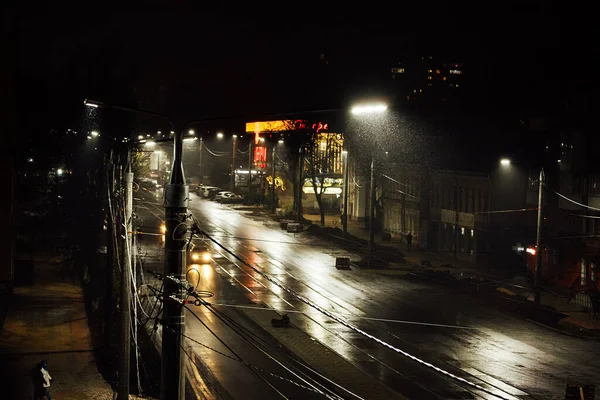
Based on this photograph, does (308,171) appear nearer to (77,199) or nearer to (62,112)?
(77,199)

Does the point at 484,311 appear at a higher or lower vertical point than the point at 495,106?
lower

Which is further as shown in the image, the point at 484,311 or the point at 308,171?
the point at 308,171

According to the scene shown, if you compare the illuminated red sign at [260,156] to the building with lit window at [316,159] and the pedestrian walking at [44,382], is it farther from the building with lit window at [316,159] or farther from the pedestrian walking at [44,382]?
the pedestrian walking at [44,382]

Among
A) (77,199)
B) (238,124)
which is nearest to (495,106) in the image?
(77,199)

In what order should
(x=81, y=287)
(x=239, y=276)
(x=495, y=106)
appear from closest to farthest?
(x=81, y=287)
(x=239, y=276)
(x=495, y=106)

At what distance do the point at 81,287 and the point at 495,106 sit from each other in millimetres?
38604

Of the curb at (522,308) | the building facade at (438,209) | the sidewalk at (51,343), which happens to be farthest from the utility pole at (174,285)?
the building facade at (438,209)

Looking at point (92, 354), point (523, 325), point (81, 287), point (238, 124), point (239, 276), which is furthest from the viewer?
point (238, 124)

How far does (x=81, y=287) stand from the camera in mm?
36969

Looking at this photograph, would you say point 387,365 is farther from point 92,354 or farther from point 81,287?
point 81,287

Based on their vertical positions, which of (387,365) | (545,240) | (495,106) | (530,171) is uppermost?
(495,106)

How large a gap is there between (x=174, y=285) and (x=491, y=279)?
3387 centimetres

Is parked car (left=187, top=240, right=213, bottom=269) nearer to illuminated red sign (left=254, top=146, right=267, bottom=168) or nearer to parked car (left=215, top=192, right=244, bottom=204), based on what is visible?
parked car (left=215, top=192, right=244, bottom=204)

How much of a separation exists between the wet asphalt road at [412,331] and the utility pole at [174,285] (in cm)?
215
